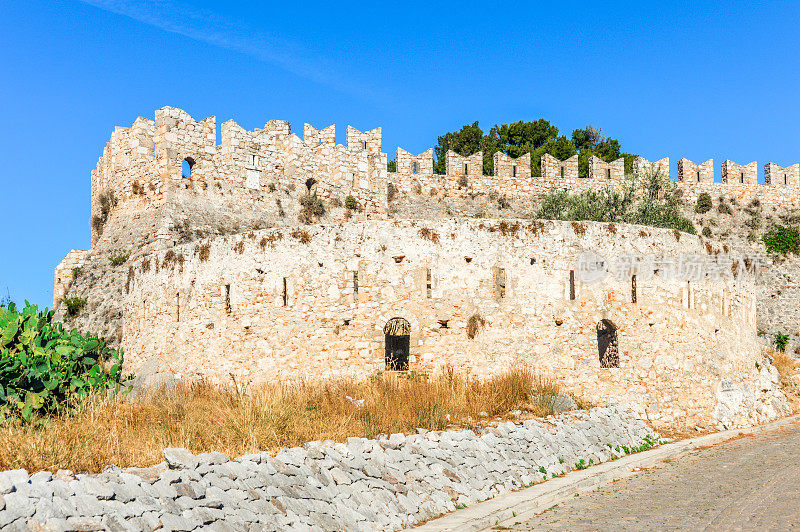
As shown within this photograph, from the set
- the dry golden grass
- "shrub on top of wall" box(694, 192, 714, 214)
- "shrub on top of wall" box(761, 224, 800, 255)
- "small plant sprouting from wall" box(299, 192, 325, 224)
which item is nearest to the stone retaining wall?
the dry golden grass

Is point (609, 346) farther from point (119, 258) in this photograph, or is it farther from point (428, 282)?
point (119, 258)

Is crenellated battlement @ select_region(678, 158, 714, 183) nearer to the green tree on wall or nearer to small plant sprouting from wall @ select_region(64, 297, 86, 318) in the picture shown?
the green tree on wall

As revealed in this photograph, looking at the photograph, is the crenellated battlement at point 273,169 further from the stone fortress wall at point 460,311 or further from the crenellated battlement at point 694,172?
the stone fortress wall at point 460,311

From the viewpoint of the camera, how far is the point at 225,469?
9.80 m

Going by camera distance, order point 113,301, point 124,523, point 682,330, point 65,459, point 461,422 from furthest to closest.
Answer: point 113,301 < point 682,330 < point 461,422 < point 65,459 < point 124,523

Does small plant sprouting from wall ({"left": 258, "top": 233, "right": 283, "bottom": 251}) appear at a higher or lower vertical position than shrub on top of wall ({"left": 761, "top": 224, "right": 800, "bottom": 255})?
lower

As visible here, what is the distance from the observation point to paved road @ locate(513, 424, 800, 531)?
35.1 ft

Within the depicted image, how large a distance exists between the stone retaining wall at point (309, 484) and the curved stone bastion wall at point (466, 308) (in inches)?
160

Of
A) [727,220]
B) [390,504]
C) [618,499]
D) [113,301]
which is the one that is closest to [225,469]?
[390,504]

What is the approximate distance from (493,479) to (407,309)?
22.2 ft

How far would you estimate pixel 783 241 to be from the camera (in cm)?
4456

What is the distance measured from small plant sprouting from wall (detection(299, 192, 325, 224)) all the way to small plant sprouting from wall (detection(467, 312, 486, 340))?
1603cm

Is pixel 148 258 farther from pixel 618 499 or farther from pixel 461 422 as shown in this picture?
pixel 618 499

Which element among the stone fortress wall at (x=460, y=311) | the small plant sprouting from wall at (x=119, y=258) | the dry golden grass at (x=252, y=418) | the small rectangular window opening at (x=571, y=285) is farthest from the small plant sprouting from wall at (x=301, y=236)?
the small plant sprouting from wall at (x=119, y=258)
